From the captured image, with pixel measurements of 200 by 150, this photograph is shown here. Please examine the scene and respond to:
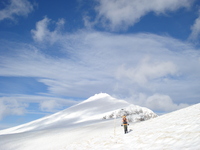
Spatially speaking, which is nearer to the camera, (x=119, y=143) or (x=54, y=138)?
(x=119, y=143)

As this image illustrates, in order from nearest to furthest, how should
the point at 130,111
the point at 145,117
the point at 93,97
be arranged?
1. the point at 145,117
2. the point at 130,111
3. the point at 93,97

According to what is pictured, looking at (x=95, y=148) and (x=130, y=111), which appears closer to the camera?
(x=95, y=148)

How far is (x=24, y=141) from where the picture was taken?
2609 centimetres

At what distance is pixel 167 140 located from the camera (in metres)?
11.5

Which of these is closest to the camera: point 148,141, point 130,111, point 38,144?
point 148,141

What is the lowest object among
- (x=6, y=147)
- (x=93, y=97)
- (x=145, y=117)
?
(x=6, y=147)

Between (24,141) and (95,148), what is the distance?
1609cm

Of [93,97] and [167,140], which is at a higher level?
[93,97]

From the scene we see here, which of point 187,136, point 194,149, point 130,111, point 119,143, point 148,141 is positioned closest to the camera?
point 194,149

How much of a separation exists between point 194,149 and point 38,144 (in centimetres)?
2068

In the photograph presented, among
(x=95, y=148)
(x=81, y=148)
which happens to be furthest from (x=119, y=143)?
(x=81, y=148)

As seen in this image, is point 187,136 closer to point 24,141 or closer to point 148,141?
point 148,141

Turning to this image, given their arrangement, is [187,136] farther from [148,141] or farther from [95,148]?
[95,148]

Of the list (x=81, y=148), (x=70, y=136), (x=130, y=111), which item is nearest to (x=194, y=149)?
(x=81, y=148)
